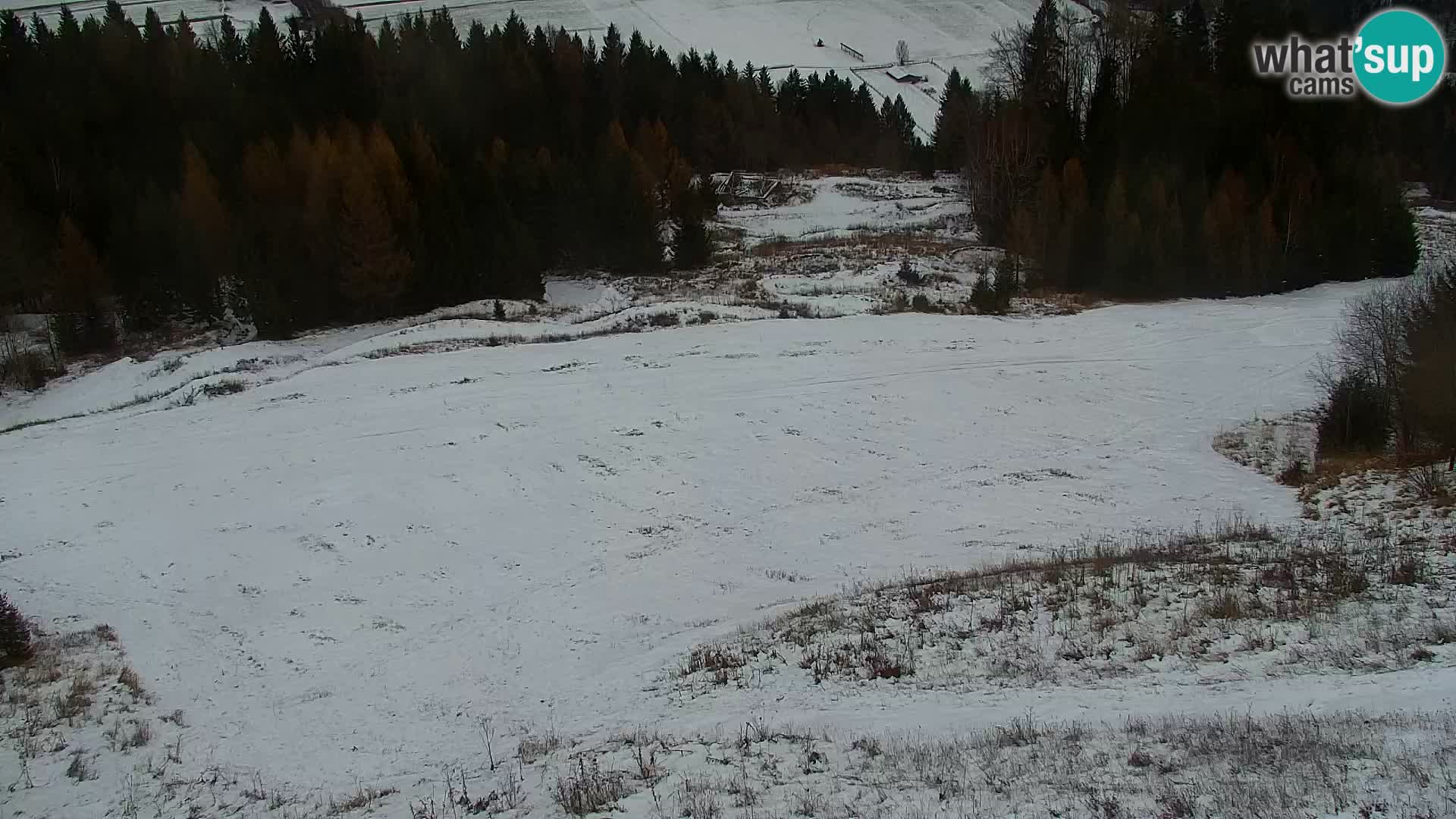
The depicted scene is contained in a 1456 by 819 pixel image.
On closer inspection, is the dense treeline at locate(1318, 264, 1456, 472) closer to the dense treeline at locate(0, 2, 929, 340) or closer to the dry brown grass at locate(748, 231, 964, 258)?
the dry brown grass at locate(748, 231, 964, 258)

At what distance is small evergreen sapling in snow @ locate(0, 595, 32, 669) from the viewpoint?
1048 centimetres

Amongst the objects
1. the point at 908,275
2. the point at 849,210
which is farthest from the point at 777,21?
the point at 908,275

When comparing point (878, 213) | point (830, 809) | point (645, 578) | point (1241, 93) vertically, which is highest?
point (1241, 93)

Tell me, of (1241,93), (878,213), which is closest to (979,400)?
(1241,93)

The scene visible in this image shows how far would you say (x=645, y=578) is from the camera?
1339 cm

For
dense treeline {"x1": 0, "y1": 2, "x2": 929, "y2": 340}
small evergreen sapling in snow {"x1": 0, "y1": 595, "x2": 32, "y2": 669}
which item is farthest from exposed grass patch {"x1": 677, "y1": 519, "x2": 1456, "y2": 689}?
dense treeline {"x1": 0, "y1": 2, "x2": 929, "y2": 340}

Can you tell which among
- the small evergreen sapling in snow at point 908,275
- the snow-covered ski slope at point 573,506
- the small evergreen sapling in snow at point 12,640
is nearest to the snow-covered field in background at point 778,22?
the small evergreen sapling in snow at point 908,275

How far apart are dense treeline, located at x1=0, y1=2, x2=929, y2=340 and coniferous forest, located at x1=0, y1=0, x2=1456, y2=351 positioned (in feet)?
0.36

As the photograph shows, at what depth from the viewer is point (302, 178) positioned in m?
32.0

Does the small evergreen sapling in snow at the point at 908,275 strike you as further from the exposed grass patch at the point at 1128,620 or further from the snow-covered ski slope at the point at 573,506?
the exposed grass patch at the point at 1128,620

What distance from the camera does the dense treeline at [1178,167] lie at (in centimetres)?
3303

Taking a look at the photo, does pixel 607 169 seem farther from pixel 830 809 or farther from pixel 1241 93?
pixel 830 809

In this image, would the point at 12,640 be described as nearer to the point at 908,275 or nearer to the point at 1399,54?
the point at 908,275

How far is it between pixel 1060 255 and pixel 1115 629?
89.1 feet
